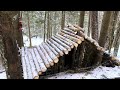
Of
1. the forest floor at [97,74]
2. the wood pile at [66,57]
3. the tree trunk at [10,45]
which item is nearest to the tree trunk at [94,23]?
the wood pile at [66,57]

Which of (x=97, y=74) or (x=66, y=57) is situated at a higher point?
(x=66, y=57)

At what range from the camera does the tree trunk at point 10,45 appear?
17.3ft

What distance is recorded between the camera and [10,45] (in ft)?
18.3

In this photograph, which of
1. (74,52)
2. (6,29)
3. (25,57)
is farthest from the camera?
(25,57)

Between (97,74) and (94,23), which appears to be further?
(94,23)

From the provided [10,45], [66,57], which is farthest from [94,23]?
[10,45]

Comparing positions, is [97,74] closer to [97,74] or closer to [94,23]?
[97,74]

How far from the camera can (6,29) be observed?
540cm

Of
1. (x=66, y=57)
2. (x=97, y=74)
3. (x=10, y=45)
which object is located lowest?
(x=97, y=74)

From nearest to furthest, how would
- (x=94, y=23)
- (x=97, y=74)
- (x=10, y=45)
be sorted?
(x=10, y=45) → (x=97, y=74) → (x=94, y=23)
